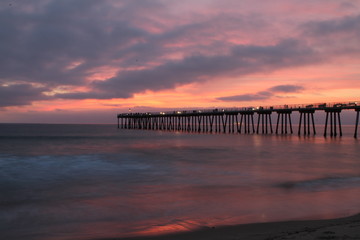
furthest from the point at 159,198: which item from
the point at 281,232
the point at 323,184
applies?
the point at 323,184

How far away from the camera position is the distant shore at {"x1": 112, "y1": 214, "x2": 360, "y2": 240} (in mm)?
6084

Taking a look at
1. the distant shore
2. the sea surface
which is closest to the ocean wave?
the sea surface

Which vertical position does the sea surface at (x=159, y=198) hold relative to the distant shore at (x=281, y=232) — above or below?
below

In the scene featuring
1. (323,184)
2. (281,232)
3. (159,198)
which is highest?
(281,232)

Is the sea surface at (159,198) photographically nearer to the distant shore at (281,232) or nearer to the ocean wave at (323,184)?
the ocean wave at (323,184)

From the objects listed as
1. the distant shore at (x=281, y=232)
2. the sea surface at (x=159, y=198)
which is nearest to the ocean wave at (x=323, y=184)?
the sea surface at (x=159, y=198)

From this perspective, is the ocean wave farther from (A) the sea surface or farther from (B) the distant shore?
(B) the distant shore

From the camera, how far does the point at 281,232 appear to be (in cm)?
688

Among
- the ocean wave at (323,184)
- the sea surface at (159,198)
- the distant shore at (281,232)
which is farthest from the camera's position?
the ocean wave at (323,184)

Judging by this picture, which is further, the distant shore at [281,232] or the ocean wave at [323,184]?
the ocean wave at [323,184]

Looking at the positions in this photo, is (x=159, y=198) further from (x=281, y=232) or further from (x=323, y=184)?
(x=323, y=184)

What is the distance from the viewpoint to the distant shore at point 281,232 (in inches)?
240

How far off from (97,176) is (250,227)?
10721 mm

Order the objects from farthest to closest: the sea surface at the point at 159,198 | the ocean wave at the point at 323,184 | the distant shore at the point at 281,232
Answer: the ocean wave at the point at 323,184 < the sea surface at the point at 159,198 < the distant shore at the point at 281,232
